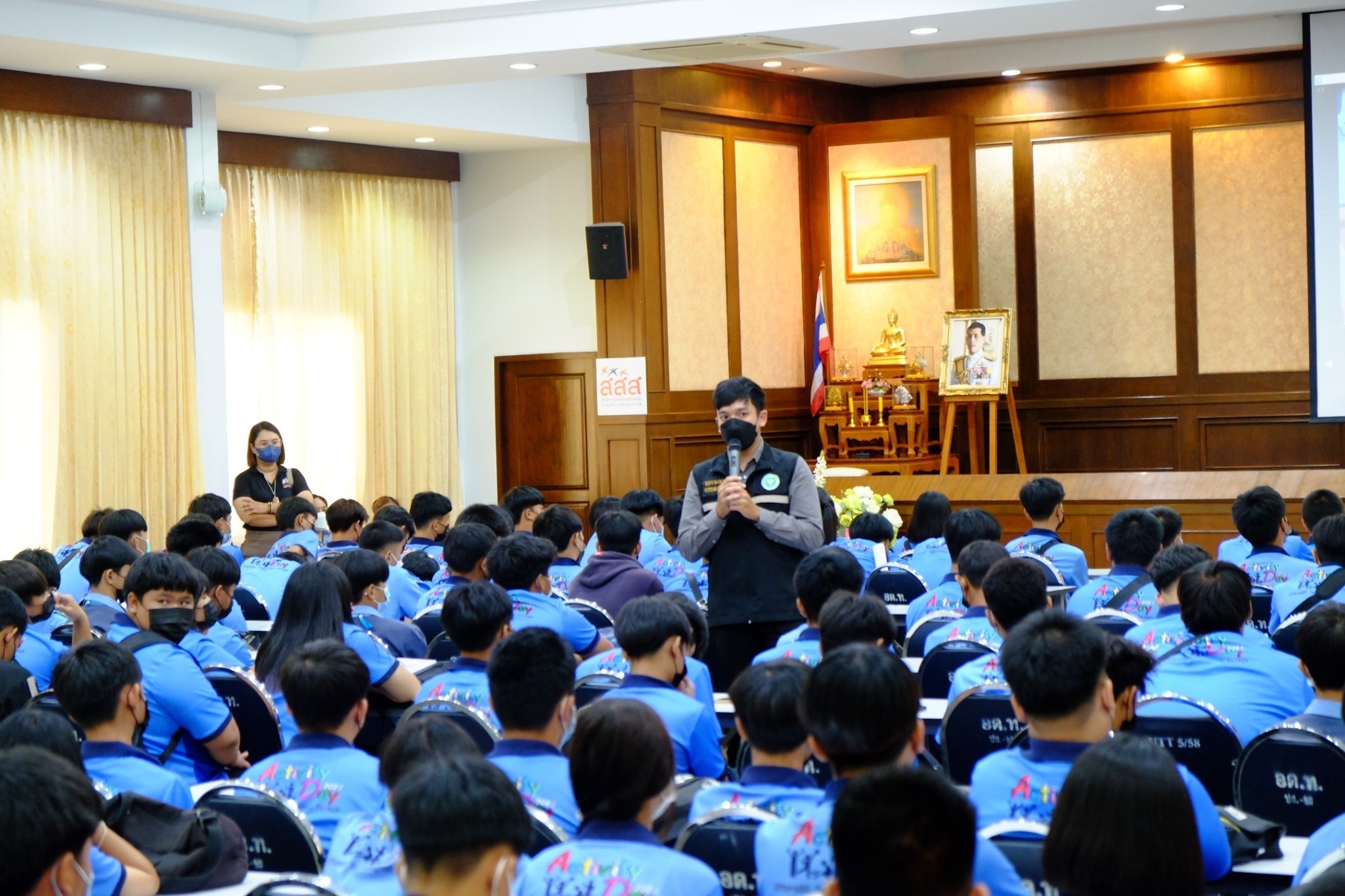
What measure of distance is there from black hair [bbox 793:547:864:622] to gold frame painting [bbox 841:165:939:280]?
8.40m

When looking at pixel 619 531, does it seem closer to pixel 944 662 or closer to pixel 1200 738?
pixel 944 662

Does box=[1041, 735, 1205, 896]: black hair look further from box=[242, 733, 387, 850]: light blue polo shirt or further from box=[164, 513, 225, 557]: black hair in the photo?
box=[164, 513, 225, 557]: black hair

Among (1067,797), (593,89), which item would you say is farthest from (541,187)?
(1067,797)

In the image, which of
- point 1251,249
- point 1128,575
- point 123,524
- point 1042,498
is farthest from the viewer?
point 1251,249

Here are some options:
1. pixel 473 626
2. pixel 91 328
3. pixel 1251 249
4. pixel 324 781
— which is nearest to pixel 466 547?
pixel 473 626

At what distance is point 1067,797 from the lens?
189cm

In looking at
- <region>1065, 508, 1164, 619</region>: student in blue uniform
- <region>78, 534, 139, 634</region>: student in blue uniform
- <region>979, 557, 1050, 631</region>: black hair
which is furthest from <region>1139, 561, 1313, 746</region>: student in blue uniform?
<region>78, 534, 139, 634</region>: student in blue uniform

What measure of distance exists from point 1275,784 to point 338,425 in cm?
946

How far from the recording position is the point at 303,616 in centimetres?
423

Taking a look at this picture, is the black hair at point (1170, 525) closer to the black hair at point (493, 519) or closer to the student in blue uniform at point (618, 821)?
the black hair at point (493, 519)

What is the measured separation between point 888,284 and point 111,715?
Result: 397 inches

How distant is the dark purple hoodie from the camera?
5.49 meters

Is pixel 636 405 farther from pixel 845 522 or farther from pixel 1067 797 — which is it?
pixel 1067 797

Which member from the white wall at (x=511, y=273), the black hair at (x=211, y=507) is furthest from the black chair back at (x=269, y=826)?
the white wall at (x=511, y=273)
